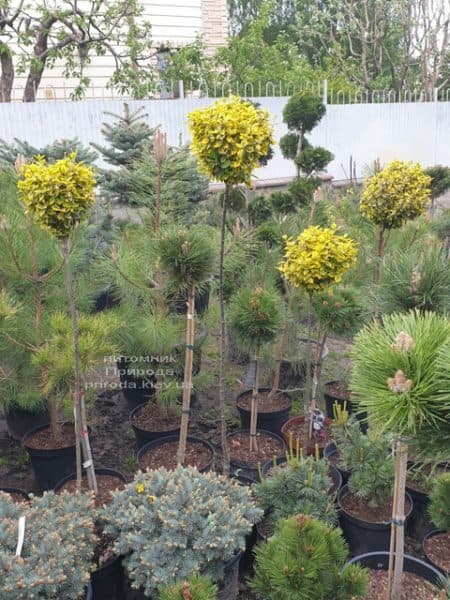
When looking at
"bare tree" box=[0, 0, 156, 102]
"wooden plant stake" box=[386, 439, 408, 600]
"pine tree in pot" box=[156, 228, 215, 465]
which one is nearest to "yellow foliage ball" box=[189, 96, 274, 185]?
"pine tree in pot" box=[156, 228, 215, 465]

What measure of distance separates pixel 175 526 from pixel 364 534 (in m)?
0.98

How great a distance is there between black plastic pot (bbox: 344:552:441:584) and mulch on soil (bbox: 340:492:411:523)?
0.26 meters

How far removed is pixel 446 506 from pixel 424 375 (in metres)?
1.21

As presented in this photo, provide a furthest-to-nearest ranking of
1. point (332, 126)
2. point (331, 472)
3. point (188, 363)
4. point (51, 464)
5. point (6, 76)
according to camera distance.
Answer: point (332, 126) < point (6, 76) < point (51, 464) < point (331, 472) < point (188, 363)

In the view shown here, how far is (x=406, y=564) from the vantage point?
2.27 metres

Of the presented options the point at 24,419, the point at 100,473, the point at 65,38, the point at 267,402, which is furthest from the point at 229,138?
the point at 65,38

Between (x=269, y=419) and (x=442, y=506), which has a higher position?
(x=442, y=506)

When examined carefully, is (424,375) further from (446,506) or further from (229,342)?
(229,342)

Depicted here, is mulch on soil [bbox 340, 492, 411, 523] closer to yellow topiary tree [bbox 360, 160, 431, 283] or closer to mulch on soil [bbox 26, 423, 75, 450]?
yellow topiary tree [bbox 360, 160, 431, 283]

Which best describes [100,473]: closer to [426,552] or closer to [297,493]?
[297,493]

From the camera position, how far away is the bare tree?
9297mm

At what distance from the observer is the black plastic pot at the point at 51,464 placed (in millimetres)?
3047

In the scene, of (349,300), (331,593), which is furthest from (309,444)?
(331,593)

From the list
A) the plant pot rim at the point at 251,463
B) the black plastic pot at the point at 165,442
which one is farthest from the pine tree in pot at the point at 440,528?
the black plastic pot at the point at 165,442
